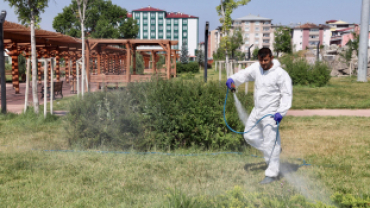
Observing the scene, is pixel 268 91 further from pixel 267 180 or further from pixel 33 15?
pixel 33 15

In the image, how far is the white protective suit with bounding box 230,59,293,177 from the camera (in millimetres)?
4340

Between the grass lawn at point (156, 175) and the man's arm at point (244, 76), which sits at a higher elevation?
the man's arm at point (244, 76)

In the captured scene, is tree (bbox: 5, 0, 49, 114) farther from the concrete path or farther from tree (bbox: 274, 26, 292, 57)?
tree (bbox: 274, 26, 292, 57)

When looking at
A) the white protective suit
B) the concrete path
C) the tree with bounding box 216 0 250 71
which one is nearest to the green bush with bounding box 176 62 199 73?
the tree with bounding box 216 0 250 71

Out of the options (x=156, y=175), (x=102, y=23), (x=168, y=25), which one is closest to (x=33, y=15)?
(x=156, y=175)

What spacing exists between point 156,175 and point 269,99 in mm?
1690

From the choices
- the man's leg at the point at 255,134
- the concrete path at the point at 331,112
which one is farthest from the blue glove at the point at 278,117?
the concrete path at the point at 331,112

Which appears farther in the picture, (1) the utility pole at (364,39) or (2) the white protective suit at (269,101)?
(1) the utility pole at (364,39)

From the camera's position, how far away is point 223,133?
235 inches

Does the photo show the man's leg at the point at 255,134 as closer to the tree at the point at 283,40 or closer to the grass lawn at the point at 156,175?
the grass lawn at the point at 156,175

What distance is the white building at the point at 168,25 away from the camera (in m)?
107

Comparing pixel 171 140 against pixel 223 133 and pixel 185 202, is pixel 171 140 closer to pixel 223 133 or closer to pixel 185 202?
pixel 223 133

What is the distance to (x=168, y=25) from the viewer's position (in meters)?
108

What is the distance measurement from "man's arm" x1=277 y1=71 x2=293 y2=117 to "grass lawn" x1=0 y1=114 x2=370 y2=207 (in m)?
0.90
